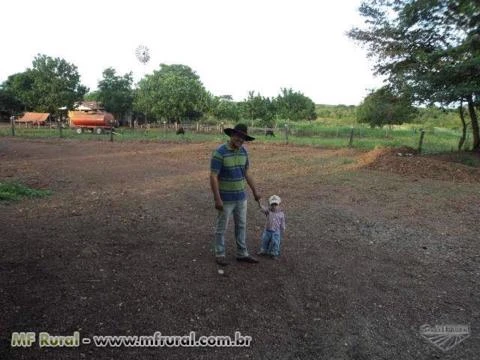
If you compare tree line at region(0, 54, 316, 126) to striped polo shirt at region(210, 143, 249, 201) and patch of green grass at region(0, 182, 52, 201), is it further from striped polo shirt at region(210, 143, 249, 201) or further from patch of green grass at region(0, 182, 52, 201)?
striped polo shirt at region(210, 143, 249, 201)

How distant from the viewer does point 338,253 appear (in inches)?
205

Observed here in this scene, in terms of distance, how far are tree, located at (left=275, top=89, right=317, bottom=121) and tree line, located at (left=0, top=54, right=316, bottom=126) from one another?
0.15 m

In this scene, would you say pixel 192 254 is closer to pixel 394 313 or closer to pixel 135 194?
pixel 394 313

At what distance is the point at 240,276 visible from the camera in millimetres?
4234


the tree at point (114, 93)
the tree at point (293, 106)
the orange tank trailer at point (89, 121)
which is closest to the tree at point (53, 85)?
the tree at point (114, 93)

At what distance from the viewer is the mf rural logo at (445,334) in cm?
328

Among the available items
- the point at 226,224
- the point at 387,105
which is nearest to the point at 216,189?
the point at 226,224

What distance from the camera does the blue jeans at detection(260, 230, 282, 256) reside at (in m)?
4.79

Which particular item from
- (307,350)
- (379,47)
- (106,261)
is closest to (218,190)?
(106,261)

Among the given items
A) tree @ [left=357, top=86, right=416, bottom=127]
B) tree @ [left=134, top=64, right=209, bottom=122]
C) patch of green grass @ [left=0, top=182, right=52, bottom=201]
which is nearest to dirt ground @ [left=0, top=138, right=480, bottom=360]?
patch of green grass @ [left=0, top=182, right=52, bottom=201]

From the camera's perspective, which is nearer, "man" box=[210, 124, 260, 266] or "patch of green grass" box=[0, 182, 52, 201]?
"man" box=[210, 124, 260, 266]

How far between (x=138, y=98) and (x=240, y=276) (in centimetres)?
3905

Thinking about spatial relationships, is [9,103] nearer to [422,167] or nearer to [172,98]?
[172,98]

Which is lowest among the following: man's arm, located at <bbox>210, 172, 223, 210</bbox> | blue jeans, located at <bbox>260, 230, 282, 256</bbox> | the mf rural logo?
the mf rural logo
